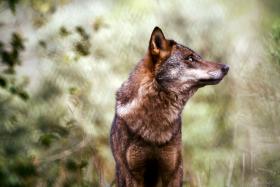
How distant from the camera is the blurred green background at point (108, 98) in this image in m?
8.17

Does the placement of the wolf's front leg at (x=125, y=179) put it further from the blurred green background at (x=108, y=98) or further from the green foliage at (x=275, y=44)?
the green foliage at (x=275, y=44)

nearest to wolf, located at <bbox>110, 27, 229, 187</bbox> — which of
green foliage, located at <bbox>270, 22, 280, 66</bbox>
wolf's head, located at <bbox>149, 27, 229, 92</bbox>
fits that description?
wolf's head, located at <bbox>149, 27, 229, 92</bbox>

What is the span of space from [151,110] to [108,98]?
24.5ft

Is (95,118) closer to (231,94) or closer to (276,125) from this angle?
(231,94)

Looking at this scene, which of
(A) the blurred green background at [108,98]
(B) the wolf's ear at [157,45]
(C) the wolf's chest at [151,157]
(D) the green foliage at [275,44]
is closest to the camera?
(C) the wolf's chest at [151,157]

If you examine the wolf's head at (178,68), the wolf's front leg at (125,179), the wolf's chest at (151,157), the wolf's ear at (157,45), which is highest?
the wolf's ear at (157,45)

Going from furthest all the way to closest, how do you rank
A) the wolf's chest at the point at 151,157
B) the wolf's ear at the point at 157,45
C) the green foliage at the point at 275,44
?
the green foliage at the point at 275,44 < the wolf's ear at the point at 157,45 < the wolf's chest at the point at 151,157

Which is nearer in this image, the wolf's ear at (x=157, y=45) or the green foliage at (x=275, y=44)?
the wolf's ear at (x=157, y=45)

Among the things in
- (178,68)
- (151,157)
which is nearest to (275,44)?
(178,68)

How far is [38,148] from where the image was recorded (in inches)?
444

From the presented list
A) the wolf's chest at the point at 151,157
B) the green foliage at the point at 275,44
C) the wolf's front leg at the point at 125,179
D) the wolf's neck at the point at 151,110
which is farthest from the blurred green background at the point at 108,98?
the wolf's neck at the point at 151,110

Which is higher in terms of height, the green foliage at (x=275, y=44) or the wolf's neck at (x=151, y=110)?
the green foliage at (x=275, y=44)

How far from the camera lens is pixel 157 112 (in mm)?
7328

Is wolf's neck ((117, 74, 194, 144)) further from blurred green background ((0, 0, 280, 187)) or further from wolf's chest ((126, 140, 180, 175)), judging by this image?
blurred green background ((0, 0, 280, 187))
